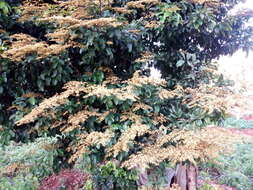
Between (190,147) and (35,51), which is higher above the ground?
(35,51)

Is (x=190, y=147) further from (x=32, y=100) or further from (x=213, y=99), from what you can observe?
(x=32, y=100)

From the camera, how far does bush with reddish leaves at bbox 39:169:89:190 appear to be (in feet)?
14.1

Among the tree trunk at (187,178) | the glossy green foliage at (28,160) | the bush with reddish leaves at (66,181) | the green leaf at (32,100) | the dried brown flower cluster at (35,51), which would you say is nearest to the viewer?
the dried brown flower cluster at (35,51)

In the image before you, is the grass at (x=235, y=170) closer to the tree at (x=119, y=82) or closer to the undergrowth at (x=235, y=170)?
the undergrowth at (x=235, y=170)

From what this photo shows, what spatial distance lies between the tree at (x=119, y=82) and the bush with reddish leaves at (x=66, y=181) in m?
2.36

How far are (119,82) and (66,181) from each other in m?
3.20

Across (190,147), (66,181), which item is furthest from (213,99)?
(66,181)

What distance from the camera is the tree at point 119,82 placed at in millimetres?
1677

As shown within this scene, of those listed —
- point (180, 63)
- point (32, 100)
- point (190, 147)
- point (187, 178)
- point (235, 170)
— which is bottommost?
point (235, 170)

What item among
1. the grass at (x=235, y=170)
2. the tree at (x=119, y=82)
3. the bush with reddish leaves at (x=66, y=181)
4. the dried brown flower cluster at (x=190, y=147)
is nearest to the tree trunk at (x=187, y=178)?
the tree at (x=119, y=82)

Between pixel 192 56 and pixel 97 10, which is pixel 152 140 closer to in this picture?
pixel 192 56

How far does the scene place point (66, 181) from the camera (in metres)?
4.46

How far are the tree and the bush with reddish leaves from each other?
236 cm

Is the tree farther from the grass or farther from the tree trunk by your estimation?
the grass
